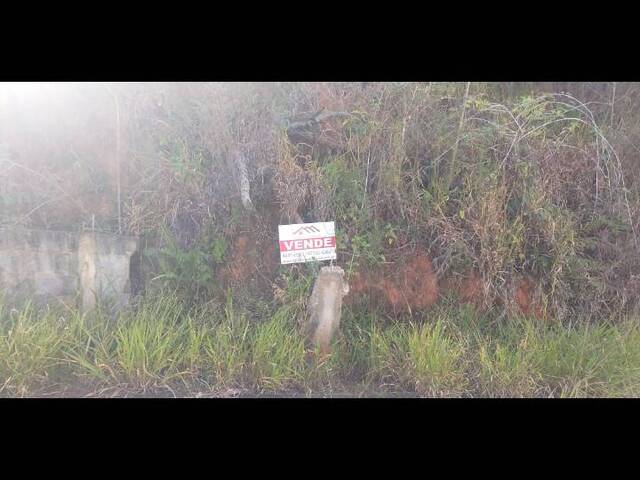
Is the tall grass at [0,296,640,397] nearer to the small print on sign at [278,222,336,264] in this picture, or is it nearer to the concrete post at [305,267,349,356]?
the concrete post at [305,267,349,356]

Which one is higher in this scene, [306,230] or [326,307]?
[306,230]

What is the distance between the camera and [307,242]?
16.8 feet

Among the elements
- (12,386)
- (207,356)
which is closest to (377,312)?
(207,356)

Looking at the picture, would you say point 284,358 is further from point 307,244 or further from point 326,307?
point 307,244

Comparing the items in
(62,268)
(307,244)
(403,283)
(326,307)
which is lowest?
(326,307)

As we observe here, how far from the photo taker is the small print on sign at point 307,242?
5090 millimetres

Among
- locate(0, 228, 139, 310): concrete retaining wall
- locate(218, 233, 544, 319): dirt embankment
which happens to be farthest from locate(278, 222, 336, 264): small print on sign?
locate(0, 228, 139, 310): concrete retaining wall

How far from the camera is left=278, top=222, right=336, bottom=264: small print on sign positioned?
5090 millimetres

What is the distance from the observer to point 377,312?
5180mm

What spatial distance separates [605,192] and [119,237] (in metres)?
5.16

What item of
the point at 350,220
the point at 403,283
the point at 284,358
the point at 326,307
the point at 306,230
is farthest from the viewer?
the point at 350,220

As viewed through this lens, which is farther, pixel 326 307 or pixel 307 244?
pixel 307 244

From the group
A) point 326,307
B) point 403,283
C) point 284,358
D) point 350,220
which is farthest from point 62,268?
point 403,283

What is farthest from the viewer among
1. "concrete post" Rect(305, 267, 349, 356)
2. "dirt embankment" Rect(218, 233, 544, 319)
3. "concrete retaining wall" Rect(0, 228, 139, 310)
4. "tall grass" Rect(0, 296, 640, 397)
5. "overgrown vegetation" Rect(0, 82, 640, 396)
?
"dirt embankment" Rect(218, 233, 544, 319)
